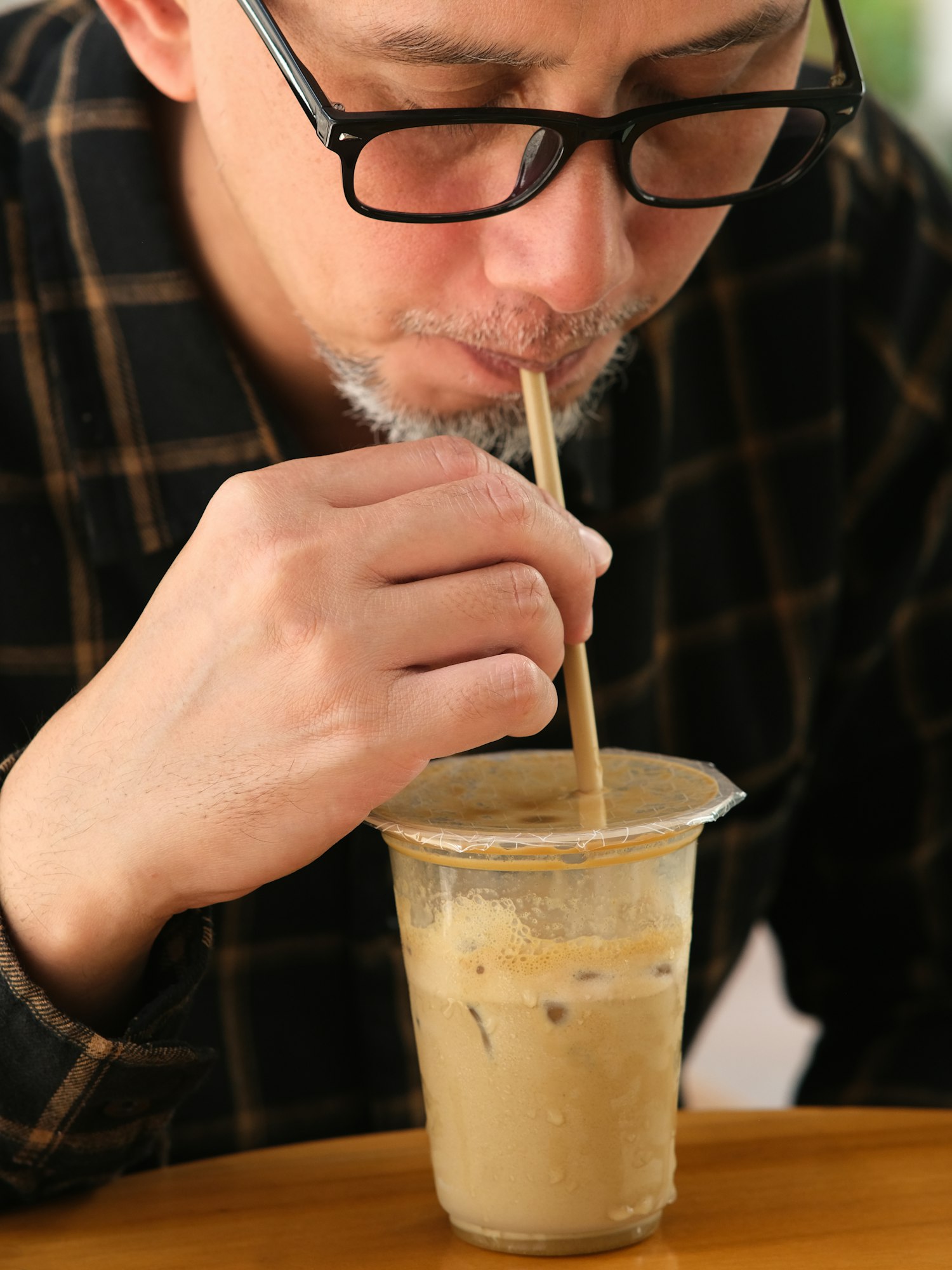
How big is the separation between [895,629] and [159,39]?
100 cm

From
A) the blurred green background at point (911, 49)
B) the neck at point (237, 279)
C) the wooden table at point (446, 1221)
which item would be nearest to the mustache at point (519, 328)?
the neck at point (237, 279)

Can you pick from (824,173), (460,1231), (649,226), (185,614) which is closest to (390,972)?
(460,1231)

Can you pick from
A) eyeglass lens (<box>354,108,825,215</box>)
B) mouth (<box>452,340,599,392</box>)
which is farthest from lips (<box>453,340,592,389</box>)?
eyeglass lens (<box>354,108,825,215</box>)

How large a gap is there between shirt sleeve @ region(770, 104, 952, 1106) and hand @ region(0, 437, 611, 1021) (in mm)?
846

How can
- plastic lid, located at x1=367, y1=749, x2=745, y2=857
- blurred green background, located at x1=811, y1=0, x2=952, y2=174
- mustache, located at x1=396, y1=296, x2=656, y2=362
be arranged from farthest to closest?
blurred green background, located at x1=811, y1=0, x2=952, y2=174
mustache, located at x1=396, y1=296, x2=656, y2=362
plastic lid, located at x1=367, y1=749, x2=745, y2=857

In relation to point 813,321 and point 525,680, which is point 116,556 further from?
point 813,321

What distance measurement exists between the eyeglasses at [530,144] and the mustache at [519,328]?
0.26 feet

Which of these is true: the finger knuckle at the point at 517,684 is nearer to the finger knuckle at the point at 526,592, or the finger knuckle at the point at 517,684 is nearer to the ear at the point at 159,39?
the finger knuckle at the point at 526,592

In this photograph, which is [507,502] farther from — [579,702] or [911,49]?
[911,49]

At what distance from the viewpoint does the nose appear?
89cm

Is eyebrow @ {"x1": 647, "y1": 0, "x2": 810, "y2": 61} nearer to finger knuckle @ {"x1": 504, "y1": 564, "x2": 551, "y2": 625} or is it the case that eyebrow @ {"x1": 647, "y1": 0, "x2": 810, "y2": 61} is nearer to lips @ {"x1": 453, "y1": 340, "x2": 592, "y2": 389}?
lips @ {"x1": 453, "y1": 340, "x2": 592, "y2": 389}

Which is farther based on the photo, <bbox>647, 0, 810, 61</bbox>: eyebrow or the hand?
<bbox>647, 0, 810, 61</bbox>: eyebrow

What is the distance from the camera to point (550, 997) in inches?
30.9

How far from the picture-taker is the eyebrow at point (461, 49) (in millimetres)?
836
